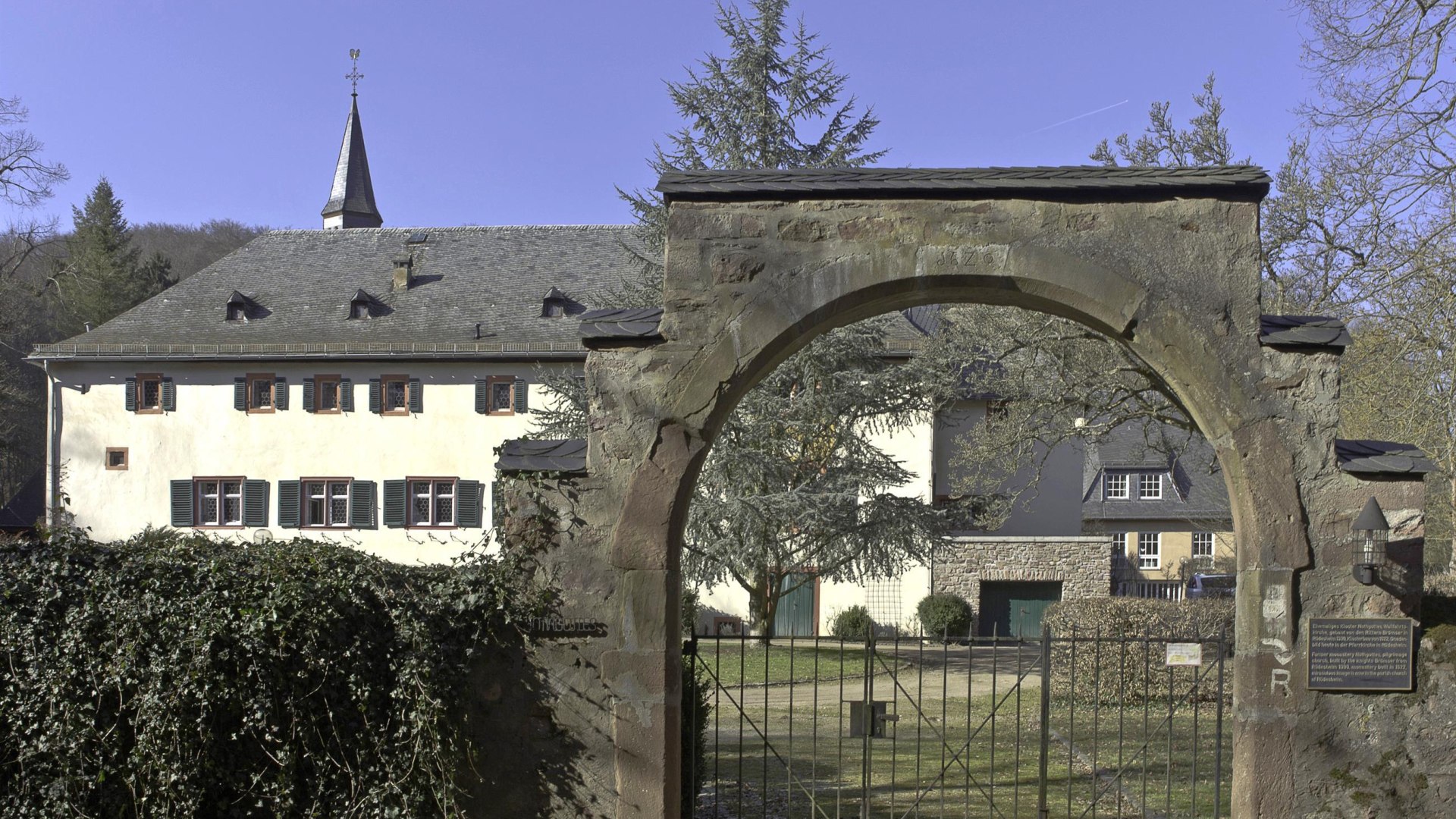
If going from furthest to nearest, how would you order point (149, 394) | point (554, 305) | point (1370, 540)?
point (554, 305), point (149, 394), point (1370, 540)

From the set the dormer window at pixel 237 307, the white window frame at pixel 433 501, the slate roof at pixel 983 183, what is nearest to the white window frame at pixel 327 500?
the white window frame at pixel 433 501

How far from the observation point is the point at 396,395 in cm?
2842

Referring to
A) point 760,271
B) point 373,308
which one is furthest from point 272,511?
point 760,271

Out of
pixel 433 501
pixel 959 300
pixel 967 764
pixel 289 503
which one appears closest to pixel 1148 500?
pixel 433 501

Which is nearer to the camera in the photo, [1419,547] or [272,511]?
[1419,547]

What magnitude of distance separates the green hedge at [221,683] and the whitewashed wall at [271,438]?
21880 mm

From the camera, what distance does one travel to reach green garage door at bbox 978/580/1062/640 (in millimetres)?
26172

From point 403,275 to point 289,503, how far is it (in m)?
6.83

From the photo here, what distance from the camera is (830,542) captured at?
2020 centimetres

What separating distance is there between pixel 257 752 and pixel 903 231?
14.1 ft

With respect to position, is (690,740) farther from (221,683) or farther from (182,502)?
(182,502)

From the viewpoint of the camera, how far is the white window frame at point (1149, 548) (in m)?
37.8

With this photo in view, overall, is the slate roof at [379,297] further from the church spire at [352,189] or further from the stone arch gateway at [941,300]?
the stone arch gateway at [941,300]

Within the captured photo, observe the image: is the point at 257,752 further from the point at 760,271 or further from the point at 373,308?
the point at 373,308
